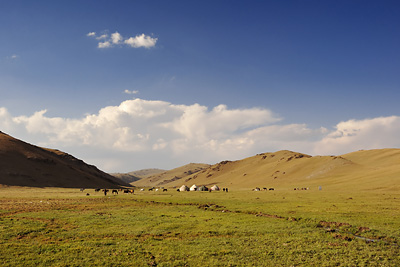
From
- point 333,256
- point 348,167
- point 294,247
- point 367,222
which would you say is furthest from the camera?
point 348,167

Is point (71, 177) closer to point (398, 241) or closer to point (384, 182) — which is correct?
point (384, 182)

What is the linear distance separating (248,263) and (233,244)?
4446 mm

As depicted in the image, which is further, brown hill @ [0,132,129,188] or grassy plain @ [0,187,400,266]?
brown hill @ [0,132,129,188]

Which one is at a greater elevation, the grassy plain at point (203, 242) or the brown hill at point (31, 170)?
the brown hill at point (31, 170)

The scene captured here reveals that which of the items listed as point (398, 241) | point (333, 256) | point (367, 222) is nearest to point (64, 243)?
point (333, 256)

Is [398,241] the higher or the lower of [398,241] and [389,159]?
the lower

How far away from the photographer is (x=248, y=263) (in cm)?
1720

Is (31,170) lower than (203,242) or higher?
higher

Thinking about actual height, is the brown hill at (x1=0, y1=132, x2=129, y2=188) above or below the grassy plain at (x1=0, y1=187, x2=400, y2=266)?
above

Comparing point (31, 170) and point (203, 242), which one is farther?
point (31, 170)

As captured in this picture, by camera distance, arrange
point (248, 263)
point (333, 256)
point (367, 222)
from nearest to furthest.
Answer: point (248, 263), point (333, 256), point (367, 222)

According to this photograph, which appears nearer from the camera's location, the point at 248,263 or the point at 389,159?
the point at 248,263

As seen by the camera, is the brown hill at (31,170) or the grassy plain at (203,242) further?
the brown hill at (31,170)

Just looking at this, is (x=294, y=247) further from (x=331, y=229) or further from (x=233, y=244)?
(x=331, y=229)
